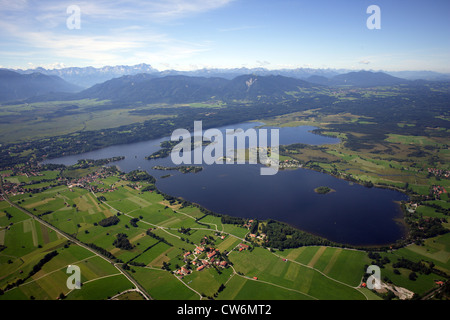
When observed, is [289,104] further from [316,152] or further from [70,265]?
[70,265]

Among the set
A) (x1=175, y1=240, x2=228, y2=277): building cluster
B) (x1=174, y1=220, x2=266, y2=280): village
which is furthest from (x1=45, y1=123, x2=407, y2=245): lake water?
(x1=175, y1=240, x2=228, y2=277): building cluster

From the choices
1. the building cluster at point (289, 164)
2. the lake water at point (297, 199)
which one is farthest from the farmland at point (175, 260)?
the building cluster at point (289, 164)

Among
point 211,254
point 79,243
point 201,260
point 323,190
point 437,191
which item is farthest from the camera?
point 323,190

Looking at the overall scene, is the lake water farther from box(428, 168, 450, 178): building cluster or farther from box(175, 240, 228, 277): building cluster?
box(428, 168, 450, 178): building cluster

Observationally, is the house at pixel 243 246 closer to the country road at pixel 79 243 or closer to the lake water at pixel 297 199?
the lake water at pixel 297 199

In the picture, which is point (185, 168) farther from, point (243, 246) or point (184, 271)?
point (184, 271)
